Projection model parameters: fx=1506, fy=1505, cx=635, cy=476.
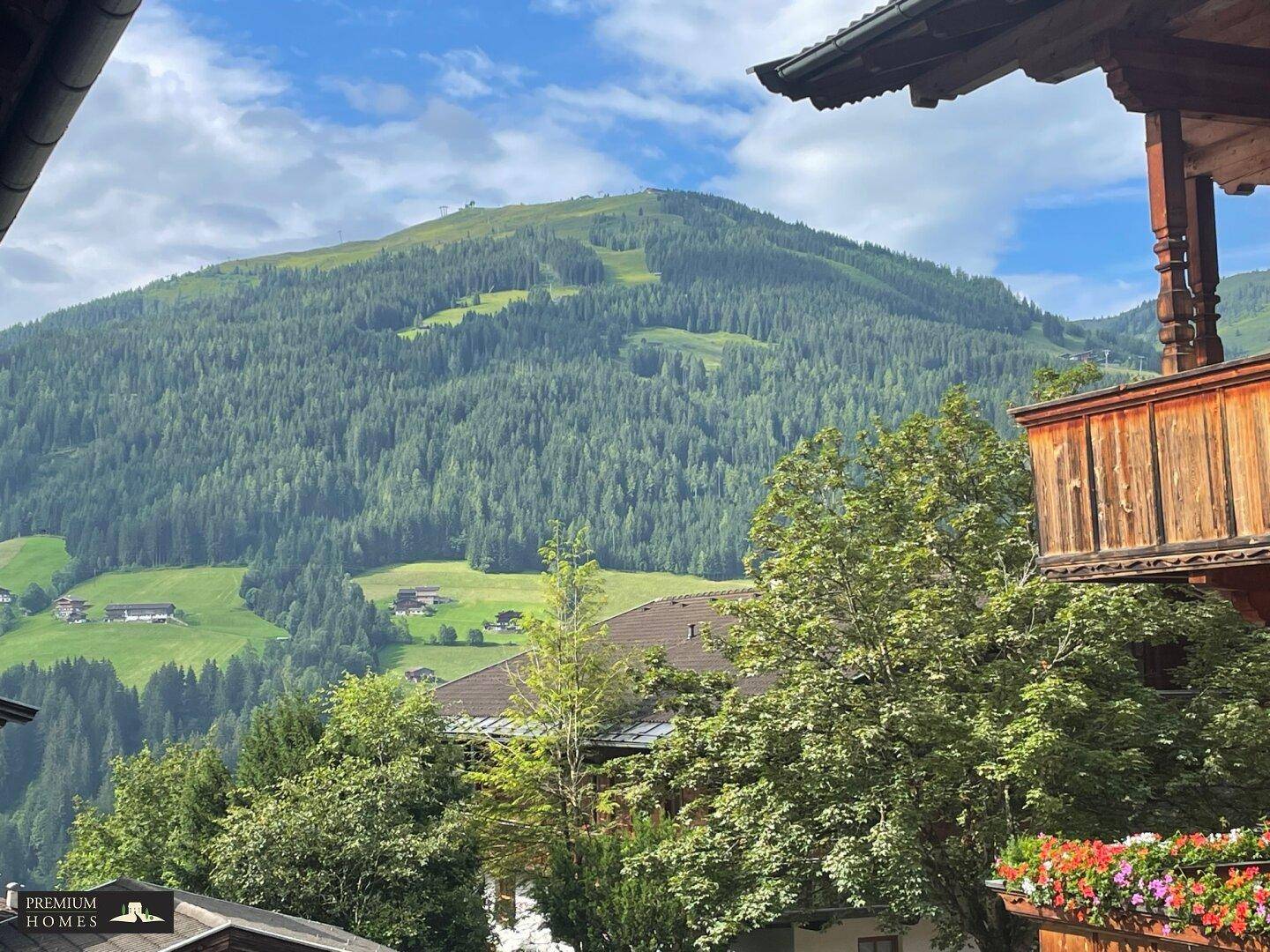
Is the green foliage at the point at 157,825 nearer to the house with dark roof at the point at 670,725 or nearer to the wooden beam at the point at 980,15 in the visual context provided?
the house with dark roof at the point at 670,725

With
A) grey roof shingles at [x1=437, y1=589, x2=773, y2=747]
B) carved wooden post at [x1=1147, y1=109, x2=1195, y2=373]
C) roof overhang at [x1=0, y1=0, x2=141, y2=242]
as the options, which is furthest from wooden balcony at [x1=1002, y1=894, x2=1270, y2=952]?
grey roof shingles at [x1=437, y1=589, x2=773, y2=747]

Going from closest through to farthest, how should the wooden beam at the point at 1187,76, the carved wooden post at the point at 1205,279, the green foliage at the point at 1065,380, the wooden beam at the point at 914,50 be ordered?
1. the wooden beam at the point at 914,50
2. the wooden beam at the point at 1187,76
3. the carved wooden post at the point at 1205,279
4. the green foliage at the point at 1065,380

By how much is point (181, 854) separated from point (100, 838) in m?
11.1

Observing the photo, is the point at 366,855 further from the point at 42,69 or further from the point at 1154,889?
the point at 42,69

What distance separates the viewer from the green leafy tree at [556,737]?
99.6 feet

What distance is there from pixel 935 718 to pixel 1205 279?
11931 millimetres

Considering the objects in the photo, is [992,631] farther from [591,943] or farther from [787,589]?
[591,943]

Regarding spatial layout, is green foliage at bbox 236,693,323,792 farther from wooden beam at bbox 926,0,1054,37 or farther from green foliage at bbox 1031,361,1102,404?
wooden beam at bbox 926,0,1054,37

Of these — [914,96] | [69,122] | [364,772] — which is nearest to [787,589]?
[364,772]

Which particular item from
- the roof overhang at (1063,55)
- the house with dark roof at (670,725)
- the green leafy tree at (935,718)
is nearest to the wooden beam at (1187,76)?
the roof overhang at (1063,55)

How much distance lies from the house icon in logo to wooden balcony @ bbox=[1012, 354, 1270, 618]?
345 inches

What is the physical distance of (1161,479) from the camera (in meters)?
9.77

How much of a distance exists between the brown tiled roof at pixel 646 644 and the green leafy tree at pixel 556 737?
109 inches
